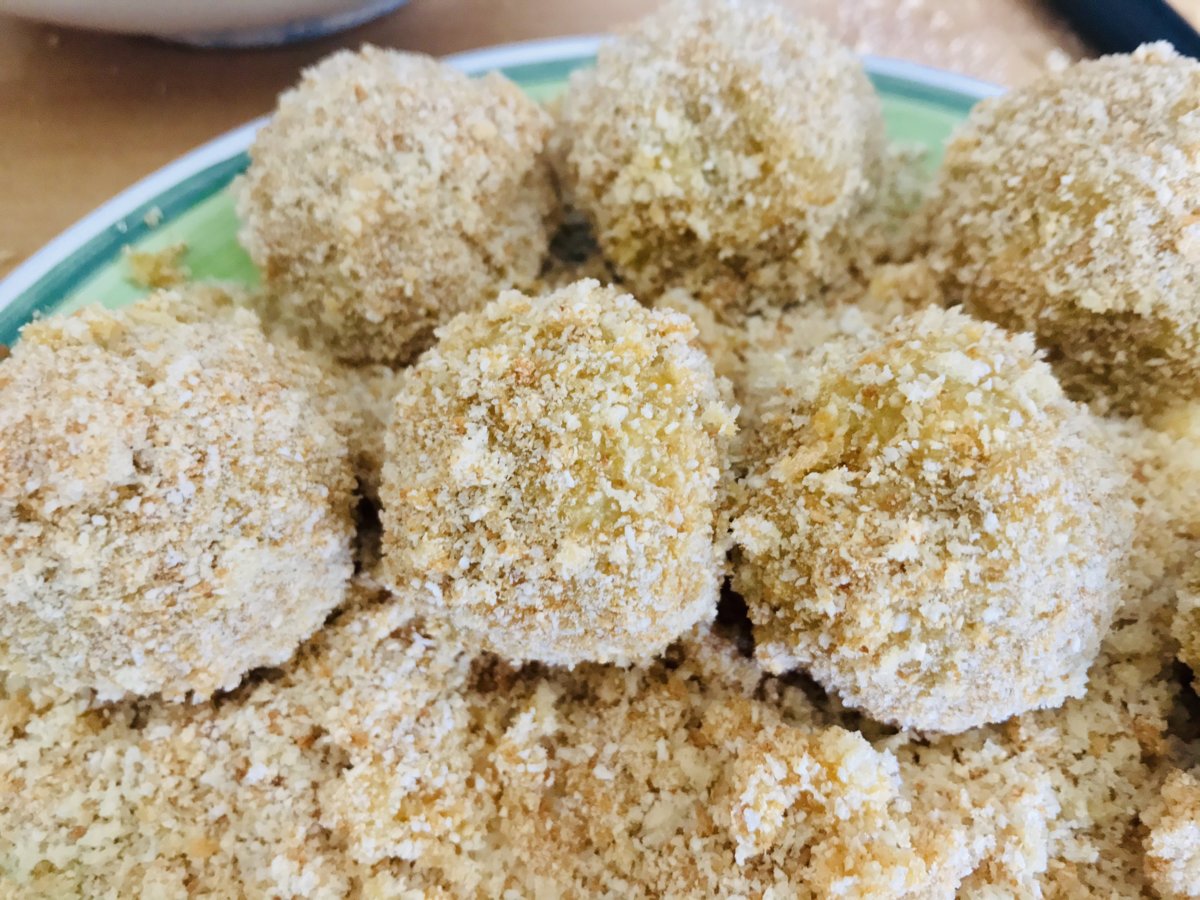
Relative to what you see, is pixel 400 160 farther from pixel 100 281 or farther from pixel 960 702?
pixel 960 702

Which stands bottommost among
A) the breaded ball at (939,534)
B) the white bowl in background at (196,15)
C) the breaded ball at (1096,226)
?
the breaded ball at (939,534)

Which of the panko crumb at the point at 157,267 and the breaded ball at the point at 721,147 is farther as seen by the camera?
the panko crumb at the point at 157,267

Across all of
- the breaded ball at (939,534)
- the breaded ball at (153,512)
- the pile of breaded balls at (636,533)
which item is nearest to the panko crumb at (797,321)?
the pile of breaded balls at (636,533)

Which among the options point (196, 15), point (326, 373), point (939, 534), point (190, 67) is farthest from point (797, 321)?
point (190, 67)

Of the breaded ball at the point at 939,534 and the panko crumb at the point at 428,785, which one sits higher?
the breaded ball at the point at 939,534

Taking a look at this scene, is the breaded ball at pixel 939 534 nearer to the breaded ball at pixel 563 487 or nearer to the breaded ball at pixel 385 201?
the breaded ball at pixel 563 487

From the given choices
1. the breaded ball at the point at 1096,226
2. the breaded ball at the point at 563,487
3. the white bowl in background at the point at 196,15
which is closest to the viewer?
the breaded ball at the point at 563,487

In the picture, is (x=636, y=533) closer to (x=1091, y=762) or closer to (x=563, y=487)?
(x=563, y=487)
